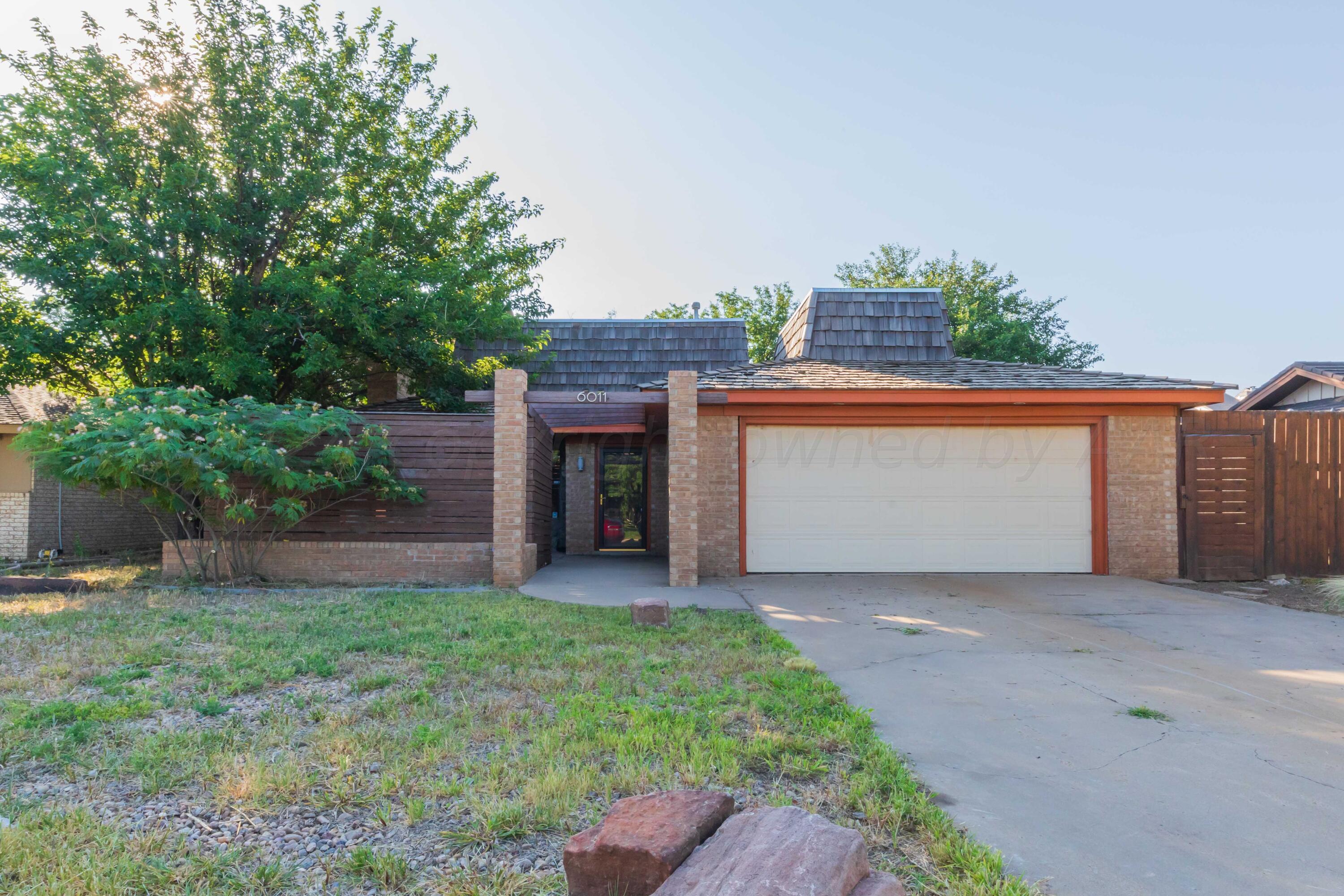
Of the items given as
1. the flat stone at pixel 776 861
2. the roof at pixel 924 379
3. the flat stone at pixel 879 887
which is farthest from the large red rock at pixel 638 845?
the roof at pixel 924 379

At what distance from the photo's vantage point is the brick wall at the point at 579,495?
588 inches

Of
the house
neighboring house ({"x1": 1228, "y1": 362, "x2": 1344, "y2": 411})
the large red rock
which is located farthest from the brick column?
neighboring house ({"x1": 1228, "y1": 362, "x2": 1344, "y2": 411})

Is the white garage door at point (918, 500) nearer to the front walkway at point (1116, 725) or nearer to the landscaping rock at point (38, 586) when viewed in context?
the front walkway at point (1116, 725)

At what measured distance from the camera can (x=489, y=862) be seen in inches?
96.0

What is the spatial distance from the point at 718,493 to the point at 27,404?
13827mm

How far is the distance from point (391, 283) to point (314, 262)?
4.99 feet

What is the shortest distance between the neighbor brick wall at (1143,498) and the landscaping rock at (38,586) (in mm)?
13422

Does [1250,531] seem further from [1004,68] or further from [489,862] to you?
[489,862]

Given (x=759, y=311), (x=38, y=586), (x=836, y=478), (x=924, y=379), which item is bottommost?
(x=38, y=586)

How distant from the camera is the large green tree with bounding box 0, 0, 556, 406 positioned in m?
10.4

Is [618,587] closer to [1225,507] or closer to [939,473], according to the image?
[939,473]

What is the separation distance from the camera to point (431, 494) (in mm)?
9625

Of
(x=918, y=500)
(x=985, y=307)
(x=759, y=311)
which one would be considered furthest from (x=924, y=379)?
(x=759, y=311)

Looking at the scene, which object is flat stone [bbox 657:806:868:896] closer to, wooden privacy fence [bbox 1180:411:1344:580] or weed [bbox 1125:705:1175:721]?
weed [bbox 1125:705:1175:721]
